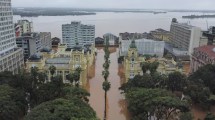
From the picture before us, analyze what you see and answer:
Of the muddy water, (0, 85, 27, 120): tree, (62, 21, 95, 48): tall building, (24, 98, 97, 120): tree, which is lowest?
the muddy water

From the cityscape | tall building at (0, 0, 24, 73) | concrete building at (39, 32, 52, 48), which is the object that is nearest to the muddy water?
the cityscape

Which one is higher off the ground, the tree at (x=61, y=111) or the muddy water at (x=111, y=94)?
the tree at (x=61, y=111)

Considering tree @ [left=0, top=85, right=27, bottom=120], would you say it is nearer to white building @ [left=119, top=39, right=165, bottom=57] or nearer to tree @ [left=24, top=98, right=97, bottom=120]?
tree @ [left=24, top=98, right=97, bottom=120]

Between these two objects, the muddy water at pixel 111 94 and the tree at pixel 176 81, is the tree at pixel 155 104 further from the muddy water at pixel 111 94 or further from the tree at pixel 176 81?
the tree at pixel 176 81

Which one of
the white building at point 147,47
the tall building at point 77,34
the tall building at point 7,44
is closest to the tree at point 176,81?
the tall building at point 7,44

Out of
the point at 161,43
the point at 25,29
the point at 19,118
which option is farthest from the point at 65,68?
the point at 25,29

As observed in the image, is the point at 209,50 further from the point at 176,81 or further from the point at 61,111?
the point at 61,111

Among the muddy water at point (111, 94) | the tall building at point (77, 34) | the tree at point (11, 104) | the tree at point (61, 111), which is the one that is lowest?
the muddy water at point (111, 94)
